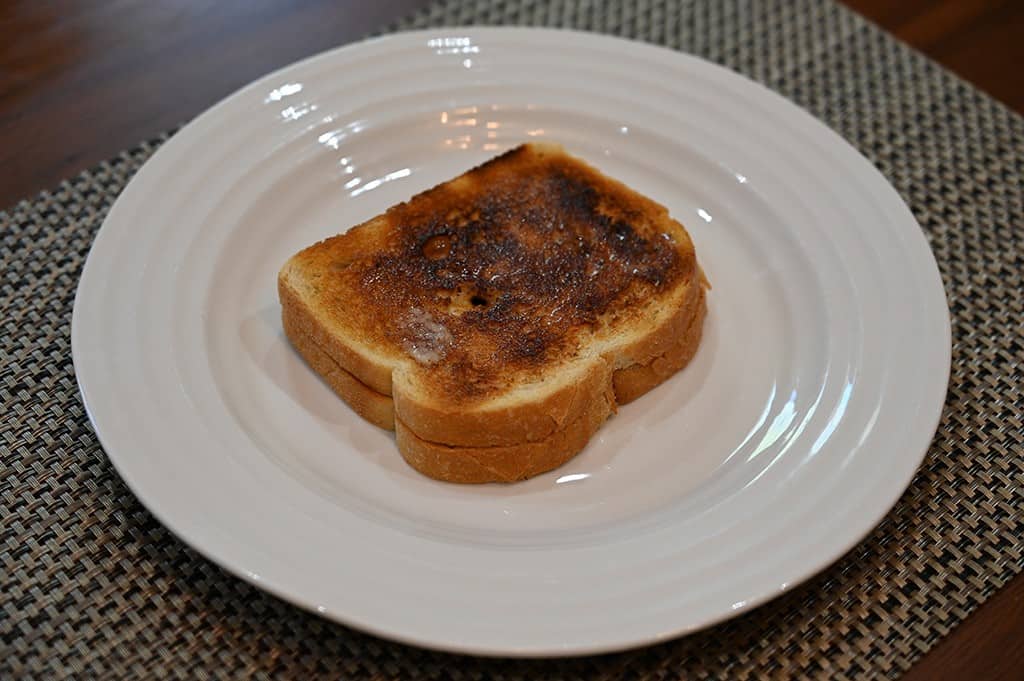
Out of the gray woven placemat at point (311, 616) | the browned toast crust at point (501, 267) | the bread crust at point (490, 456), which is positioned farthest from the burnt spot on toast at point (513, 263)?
the gray woven placemat at point (311, 616)

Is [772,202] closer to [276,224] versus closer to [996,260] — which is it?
[996,260]

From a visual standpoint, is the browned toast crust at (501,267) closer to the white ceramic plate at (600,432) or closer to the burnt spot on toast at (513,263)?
the burnt spot on toast at (513,263)

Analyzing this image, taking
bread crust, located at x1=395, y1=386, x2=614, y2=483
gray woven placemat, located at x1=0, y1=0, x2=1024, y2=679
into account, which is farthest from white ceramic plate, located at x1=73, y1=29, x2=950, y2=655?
gray woven placemat, located at x1=0, y1=0, x2=1024, y2=679

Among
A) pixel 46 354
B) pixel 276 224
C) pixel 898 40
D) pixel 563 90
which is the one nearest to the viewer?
pixel 46 354

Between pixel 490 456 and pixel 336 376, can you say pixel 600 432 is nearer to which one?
pixel 490 456

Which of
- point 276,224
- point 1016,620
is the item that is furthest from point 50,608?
point 1016,620

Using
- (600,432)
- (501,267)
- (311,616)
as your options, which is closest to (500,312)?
(501,267)
